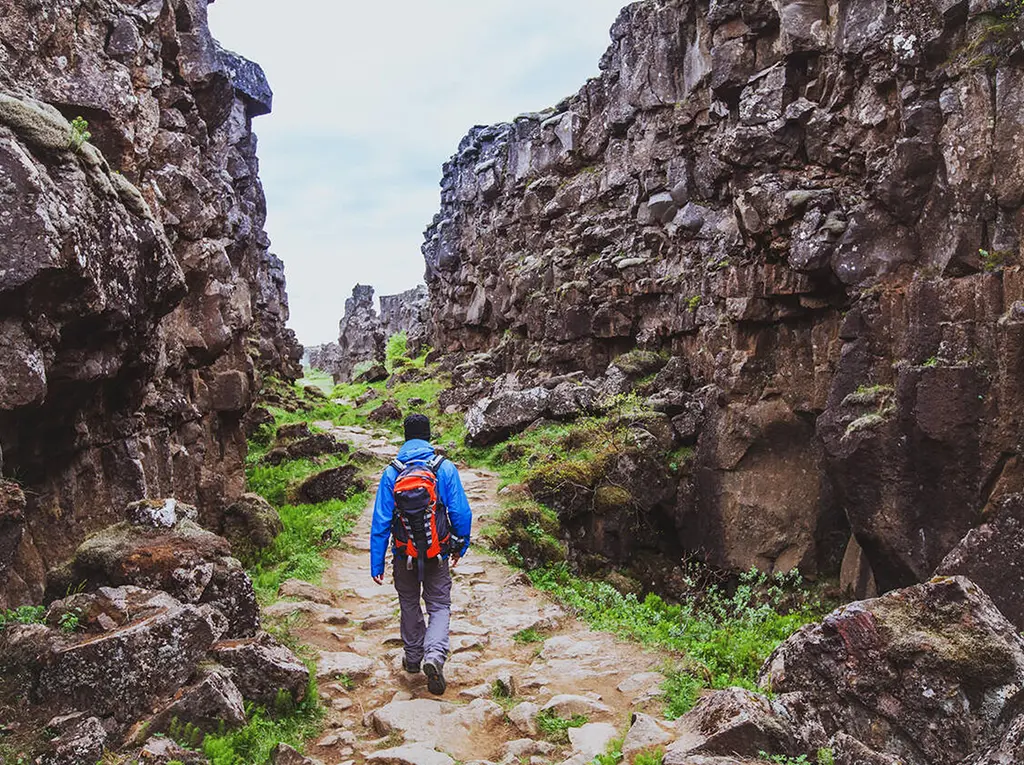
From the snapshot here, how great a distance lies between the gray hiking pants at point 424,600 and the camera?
26.5 ft

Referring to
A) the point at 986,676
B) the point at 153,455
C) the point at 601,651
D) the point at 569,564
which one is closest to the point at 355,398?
the point at 569,564

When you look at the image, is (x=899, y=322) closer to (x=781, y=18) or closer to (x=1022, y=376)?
(x=1022, y=376)

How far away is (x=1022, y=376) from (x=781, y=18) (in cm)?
1109

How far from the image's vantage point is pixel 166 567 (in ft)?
23.9

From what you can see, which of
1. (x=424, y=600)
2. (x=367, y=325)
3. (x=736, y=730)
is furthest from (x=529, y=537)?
(x=367, y=325)

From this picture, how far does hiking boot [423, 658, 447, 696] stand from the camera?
25.4 feet

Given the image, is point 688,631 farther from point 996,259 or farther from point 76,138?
point 76,138

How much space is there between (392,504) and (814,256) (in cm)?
1181

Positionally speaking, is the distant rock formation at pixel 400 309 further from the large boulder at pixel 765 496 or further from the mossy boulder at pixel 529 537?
the mossy boulder at pixel 529 537

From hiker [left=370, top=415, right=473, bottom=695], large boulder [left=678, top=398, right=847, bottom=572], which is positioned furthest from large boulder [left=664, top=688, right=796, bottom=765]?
large boulder [left=678, top=398, right=847, bottom=572]

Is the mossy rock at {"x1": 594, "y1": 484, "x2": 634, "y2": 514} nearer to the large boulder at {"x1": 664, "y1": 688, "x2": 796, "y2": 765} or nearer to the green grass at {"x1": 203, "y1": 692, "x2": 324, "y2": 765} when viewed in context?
the green grass at {"x1": 203, "y1": 692, "x2": 324, "y2": 765}

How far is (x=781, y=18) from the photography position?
18344 millimetres

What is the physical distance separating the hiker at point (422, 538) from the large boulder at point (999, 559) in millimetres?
7428

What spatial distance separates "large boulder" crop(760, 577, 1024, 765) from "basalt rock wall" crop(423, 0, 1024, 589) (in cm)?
702
